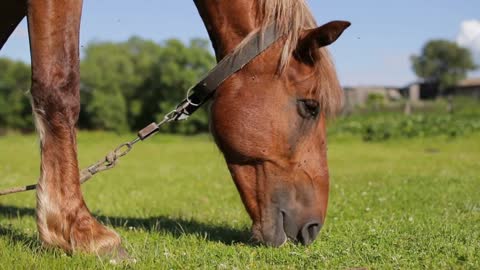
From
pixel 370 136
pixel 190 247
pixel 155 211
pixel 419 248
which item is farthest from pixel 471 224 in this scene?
pixel 370 136

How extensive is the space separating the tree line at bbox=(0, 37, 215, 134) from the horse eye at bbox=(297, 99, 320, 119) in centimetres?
3834

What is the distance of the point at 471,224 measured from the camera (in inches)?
170

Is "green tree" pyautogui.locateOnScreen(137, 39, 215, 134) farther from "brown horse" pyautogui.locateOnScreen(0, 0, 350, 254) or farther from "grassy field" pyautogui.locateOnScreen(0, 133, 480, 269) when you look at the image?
"brown horse" pyautogui.locateOnScreen(0, 0, 350, 254)

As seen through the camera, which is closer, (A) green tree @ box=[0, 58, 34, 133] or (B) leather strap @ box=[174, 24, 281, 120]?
(B) leather strap @ box=[174, 24, 281, 120]

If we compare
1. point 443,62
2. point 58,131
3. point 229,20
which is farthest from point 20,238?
point 443,62

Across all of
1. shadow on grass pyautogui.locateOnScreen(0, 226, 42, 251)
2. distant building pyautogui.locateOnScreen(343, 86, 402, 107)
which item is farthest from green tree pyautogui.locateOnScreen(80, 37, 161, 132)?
shadow on grass pyautogui.locateOnScreen(0, 226, 42, 251)

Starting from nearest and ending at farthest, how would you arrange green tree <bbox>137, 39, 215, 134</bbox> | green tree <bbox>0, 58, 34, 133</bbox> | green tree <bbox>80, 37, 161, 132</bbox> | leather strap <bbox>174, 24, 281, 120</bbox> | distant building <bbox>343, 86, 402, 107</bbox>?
leather strap <bbox>174, 24, 281, 120</bbox>, green tree <bbox>0, 58, 34, 133</bbox>, distant building <bbox>343, 86, 402, 107</bbox>, green tree <bbox>80, 37, 161, 132</bbox>, green tree <bbox>137, 39, 215, 134</bbox>

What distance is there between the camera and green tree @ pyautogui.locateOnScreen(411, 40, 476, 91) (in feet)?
289

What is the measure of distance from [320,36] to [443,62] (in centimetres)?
9390

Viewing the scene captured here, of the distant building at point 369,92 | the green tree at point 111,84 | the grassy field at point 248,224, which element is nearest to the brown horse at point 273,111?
the grassy field at point 248,224

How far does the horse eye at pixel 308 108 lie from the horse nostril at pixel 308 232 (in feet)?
2.16

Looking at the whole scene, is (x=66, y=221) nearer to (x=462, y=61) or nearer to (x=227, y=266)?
(x=227, y=266)

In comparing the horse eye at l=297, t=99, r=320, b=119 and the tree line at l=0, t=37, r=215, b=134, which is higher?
the tree line at l=0, t=37, r=215, b=134

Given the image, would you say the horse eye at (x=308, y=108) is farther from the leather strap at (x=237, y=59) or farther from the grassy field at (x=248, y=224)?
the grassy field at (x=248, y=224)
